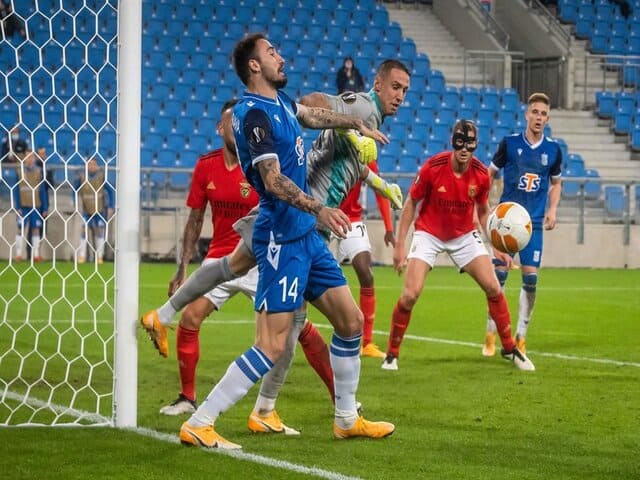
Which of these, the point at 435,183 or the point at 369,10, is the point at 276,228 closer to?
the point at 435,183

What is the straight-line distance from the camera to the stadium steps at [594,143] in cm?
2616

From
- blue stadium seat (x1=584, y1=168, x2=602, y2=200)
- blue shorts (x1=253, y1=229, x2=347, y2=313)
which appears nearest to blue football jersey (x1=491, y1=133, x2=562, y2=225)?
blue shorts (x1=253, y1=229, x2=347, y2=313)

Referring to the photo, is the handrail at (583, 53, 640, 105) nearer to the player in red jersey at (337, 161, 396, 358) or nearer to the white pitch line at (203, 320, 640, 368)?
the white pitch line at (203, 320, 640, 368)

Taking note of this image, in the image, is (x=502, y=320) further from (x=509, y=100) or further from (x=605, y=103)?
(x=605, y=103)

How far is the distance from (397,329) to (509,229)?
1.17 meters

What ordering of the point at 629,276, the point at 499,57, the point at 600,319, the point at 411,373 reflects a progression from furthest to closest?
the point at 499,57 → the point at 629,276 → the point at 600,319 → the point at 411,373

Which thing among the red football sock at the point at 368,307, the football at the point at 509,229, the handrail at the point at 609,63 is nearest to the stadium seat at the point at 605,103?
the handrail at the point at 609,63

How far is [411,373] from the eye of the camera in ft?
30.9

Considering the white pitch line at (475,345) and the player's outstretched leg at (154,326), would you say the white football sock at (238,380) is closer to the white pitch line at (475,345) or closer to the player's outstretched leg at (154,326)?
the player's outstretched leg at (154,326)

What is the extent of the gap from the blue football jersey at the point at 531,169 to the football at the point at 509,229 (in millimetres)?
1267

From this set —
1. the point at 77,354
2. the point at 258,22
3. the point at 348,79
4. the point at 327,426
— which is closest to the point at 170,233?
the point at 348,79

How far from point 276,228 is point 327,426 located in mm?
1472

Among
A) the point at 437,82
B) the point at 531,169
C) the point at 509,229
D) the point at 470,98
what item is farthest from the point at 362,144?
the point at 437,82

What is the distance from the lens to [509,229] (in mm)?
9570
